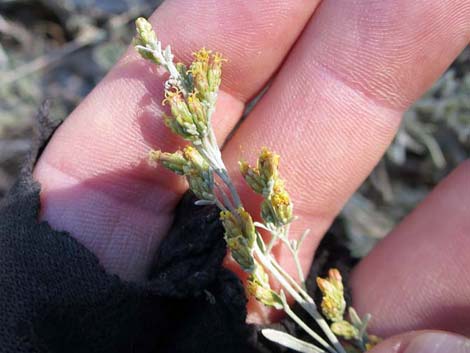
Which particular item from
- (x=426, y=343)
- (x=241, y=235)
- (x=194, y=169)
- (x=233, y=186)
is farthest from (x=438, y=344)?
(x=194, y=169)

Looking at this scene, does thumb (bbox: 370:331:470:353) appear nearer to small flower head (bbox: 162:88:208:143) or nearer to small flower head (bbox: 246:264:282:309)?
small flower head (bbox: 246:264:282:309)

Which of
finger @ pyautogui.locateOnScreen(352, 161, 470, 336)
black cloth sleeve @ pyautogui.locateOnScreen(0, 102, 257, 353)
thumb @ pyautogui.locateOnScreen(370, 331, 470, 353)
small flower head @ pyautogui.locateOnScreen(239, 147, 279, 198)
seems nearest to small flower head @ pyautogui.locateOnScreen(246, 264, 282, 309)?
black cloth sleeve @ pyautogui.locateOnScreen(0, 102, 257, 353)

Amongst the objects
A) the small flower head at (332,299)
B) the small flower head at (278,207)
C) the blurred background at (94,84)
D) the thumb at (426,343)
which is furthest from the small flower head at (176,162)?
the blurred background at (94,84)

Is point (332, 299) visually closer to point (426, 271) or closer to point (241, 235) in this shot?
point (241, 235)

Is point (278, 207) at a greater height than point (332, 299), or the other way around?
point (278, 207)

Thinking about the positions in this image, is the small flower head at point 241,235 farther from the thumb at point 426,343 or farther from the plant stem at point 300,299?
the thumb at point 426,343

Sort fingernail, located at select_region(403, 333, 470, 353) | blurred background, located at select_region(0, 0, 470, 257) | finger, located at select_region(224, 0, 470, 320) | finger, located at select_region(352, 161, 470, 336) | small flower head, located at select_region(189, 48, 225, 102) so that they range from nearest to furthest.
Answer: fingernail, located at select_region(403, 333, 470, 353) → small flower head, located at select_region(189, 48, 225, 102) → finger, located at select_region(224, 0, 470, 320) → finger, located at select_region(352, 161, 470, 336) → blurred background, located at select_region(0, 0, 470, 257)

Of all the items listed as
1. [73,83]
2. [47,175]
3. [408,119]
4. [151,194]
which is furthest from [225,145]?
[73,83]
